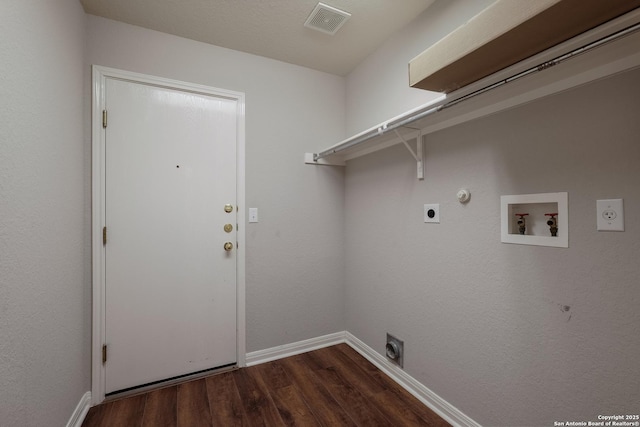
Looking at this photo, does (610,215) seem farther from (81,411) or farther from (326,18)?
(81,411)

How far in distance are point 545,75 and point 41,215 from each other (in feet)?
7.08

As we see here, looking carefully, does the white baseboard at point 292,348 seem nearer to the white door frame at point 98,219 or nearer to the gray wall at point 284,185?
the gray wall at point 284,185

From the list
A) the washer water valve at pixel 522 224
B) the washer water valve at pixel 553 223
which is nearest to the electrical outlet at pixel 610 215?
the washer water valve at pixel 553 223

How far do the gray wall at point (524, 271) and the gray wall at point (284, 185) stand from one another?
2.16ft

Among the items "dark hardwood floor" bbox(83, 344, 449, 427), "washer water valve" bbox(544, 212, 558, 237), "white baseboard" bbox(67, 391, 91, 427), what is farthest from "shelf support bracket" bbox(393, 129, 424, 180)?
"white baseboard" bbox(67, 391, 91, 427)

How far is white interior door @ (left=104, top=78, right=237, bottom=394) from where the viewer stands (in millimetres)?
1785

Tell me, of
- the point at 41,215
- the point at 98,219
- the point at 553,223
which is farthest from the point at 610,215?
the point at 98,219

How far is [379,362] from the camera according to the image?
2.09 m

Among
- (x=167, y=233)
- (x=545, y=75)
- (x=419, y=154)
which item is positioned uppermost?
(x=545, y=75)

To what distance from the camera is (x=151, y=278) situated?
73.4 inches

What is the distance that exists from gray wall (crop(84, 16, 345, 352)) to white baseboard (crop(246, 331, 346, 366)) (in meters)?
0.04

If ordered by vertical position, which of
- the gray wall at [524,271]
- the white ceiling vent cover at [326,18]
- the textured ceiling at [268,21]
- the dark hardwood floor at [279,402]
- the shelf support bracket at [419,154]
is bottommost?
the dark hardwood floor at [279,402]

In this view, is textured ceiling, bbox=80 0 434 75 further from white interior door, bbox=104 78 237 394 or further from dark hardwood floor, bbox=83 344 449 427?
dark hardwood floor, bbox=83 344 449 427

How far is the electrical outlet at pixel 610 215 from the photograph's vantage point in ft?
3.18
